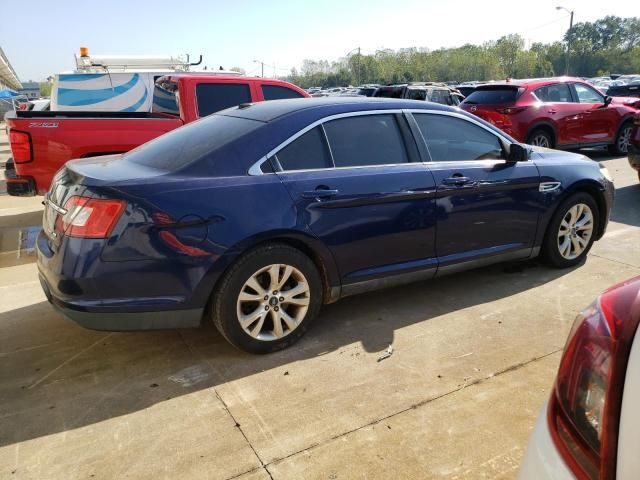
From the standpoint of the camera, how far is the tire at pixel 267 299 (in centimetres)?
321

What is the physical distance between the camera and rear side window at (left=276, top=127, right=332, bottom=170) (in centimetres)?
343

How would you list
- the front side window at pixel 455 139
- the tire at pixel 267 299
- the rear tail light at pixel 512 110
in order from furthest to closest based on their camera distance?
the rear tail light at pixel 512 110 → the front side window at pixel 455 139 → the tire at pixel 267 299

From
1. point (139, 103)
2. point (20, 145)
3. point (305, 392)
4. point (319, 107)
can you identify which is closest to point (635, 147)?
point (319, 107)

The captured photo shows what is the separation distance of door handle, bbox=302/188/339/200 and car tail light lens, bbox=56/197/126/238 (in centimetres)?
110

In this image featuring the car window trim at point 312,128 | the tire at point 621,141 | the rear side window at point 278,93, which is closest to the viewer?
the car window trim at point 312,128

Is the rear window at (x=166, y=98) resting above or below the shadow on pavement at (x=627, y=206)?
above

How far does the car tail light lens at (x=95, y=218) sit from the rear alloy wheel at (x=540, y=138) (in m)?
9.14

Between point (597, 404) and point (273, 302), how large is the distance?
2.28m

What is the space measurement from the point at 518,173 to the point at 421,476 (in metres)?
2.78

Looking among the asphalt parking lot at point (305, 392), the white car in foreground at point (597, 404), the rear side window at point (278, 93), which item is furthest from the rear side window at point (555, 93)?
the white car in foreground at point (597, 404)

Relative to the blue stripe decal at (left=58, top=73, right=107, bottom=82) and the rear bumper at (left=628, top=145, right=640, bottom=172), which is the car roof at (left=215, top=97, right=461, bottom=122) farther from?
the blue stripe decal at (left=58, top=73, right=107, bottom=82)

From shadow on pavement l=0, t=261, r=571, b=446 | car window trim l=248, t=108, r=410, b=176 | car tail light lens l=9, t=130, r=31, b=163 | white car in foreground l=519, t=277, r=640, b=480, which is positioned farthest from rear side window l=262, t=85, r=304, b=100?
white car in foreground l=519, t=277, r=640, b=480

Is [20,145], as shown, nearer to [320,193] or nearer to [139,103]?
[320,193]

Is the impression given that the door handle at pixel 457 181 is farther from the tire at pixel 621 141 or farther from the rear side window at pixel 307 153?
the tire at pixel 621 141
